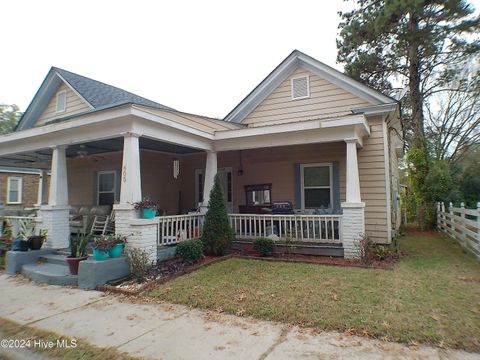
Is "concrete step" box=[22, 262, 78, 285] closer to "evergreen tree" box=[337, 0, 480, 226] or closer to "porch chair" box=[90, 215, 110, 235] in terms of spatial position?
"porch chair" box=[90, 215, 110, 235]

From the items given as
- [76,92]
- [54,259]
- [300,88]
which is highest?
[76,92]

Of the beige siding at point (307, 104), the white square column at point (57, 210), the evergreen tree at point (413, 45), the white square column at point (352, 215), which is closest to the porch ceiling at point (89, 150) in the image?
the white square column at point (57, 210)

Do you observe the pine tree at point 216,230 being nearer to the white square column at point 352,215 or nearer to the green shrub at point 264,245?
the green shrub at point 264,245

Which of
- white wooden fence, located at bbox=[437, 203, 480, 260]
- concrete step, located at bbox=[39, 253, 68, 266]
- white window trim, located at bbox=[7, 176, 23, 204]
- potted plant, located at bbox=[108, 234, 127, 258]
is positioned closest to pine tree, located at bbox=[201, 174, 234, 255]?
potted plant, located at bbox=[108, 234, 127, 258]

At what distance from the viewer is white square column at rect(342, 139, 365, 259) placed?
677 centimetres

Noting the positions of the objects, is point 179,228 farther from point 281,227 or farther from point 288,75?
point 288,75

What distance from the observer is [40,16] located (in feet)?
29.7

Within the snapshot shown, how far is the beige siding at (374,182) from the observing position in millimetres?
8211

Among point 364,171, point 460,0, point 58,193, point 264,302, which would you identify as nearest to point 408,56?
point 460,0

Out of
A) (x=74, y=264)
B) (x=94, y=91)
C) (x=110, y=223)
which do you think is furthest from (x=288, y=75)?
(x=74, y=264)

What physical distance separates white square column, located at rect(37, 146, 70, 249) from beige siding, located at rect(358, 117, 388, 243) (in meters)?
8.24

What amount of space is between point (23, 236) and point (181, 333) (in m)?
6.37

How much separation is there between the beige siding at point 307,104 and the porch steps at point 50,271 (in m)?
7.21

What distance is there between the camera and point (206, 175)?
27.7 feet
